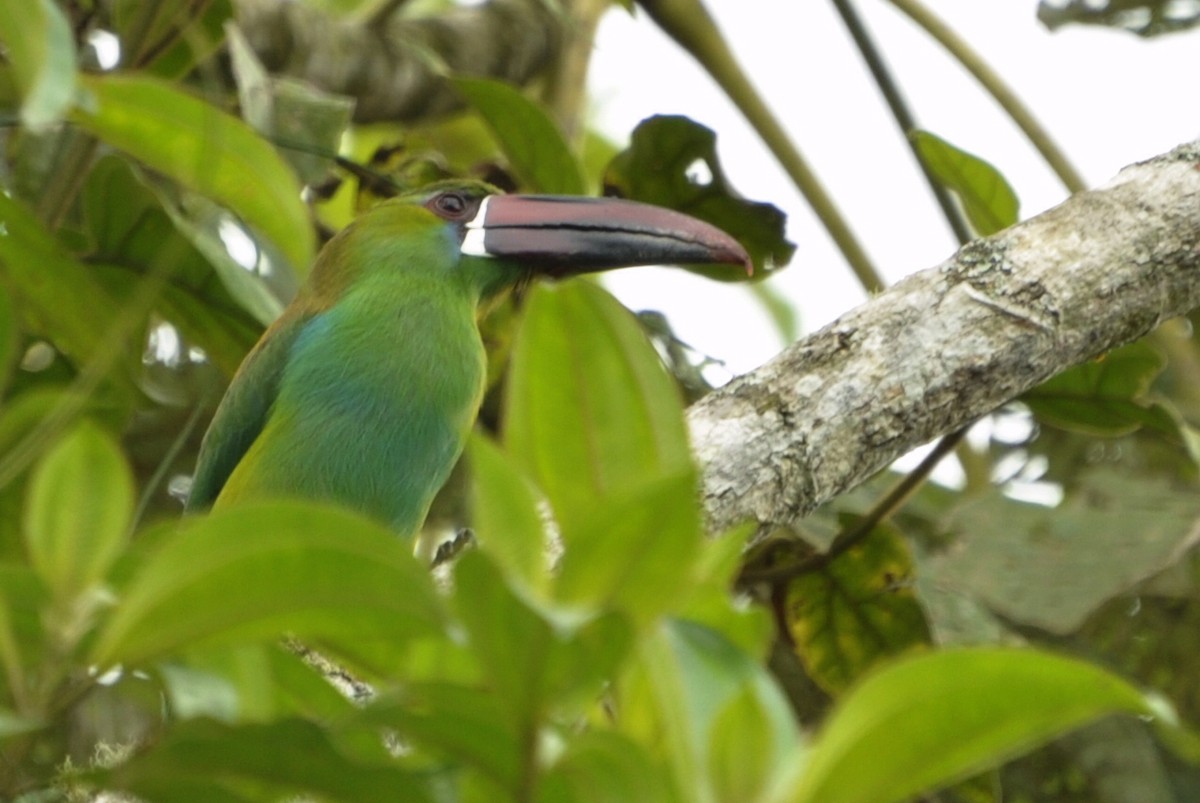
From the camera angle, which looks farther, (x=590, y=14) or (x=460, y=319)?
(x=590, y=14)

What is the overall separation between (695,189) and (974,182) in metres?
0.73

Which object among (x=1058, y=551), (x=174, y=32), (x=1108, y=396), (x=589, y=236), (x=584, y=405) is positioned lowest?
(x=1058, y=551)

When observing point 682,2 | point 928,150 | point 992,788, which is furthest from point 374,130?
point 992,788

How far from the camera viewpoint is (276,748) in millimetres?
947

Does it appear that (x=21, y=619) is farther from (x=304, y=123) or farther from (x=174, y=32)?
(x=174, y=32)

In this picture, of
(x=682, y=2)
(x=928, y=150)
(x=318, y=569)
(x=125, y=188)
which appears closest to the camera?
(x=318, y=569)

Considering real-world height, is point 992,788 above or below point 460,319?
below

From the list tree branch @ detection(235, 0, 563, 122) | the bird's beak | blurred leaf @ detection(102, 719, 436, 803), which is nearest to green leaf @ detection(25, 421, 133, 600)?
blurred leaf @ detection(102, 719, 436, 803)

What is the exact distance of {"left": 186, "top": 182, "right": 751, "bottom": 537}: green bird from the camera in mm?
2998

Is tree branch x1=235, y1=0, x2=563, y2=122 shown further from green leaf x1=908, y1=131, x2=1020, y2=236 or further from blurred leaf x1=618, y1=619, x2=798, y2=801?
blurred leaf x1=618, y1=619, x2=798, y2=801

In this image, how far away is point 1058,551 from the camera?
Result: 2.91 m

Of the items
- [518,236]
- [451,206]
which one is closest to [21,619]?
[518,236]

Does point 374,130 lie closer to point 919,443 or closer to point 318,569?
point 919,443

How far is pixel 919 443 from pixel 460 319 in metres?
1.26
